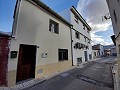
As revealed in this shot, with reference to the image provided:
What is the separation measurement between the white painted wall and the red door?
22 cm

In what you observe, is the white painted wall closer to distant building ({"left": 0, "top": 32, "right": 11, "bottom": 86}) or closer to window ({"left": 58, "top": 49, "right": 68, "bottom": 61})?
distant building ({"left": 0, "top": 32, "right": 11, "bottom": 86})

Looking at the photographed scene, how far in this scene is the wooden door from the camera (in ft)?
17.4

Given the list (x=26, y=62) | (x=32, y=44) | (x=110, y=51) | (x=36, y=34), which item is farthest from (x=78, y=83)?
(x=110, y=51)

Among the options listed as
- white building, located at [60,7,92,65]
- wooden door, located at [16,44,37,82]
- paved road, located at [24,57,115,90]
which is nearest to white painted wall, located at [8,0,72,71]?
wooden door, located at [16,44,37,82]

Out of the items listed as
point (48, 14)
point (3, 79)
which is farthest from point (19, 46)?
point (48, 14)

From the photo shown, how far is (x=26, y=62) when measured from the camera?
577 centimetres

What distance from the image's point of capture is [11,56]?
4.60 m

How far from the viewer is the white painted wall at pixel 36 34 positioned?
5125mm

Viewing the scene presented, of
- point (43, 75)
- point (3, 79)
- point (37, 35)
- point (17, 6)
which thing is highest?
point (17, 6)

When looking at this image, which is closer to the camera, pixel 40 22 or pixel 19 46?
pixel 19 46

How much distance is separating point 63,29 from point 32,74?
6.05 meters

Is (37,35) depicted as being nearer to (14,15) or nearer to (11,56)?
(14,15)

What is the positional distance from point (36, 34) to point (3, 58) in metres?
2.61

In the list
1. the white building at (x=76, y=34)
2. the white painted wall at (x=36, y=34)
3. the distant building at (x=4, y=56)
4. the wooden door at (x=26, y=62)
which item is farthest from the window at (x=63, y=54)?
the distant building at (x=4, y=56)
